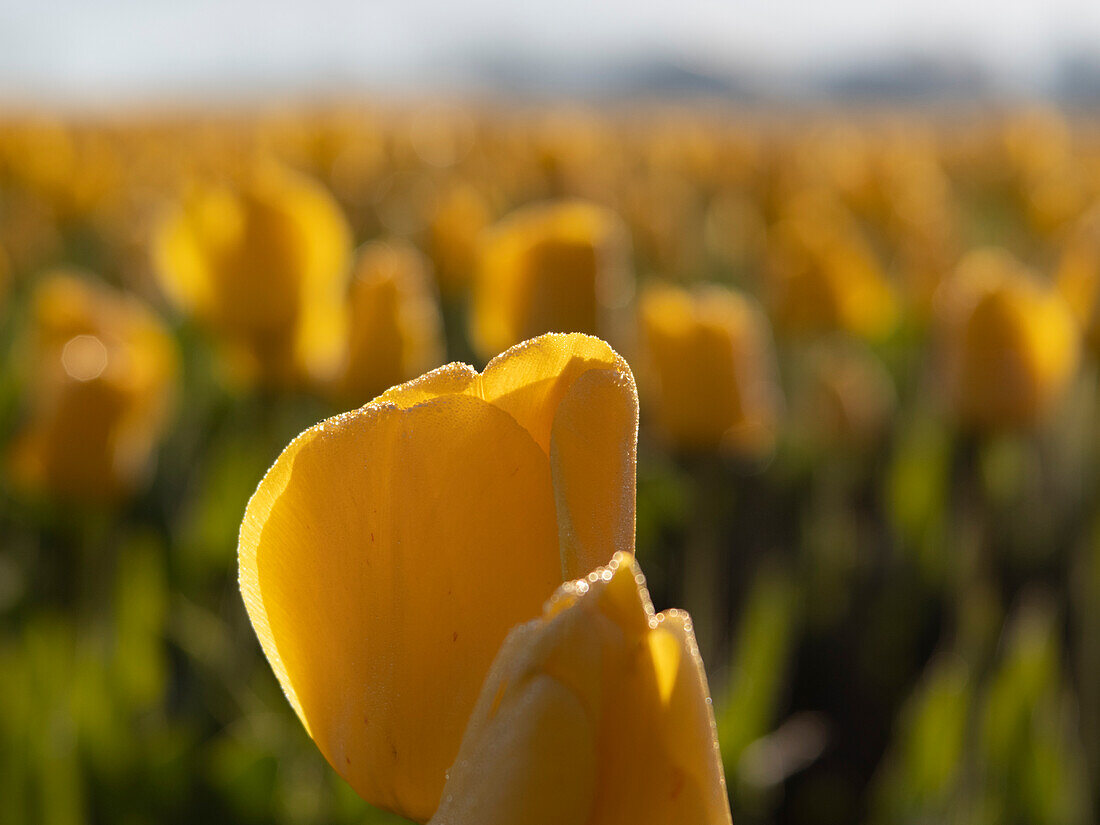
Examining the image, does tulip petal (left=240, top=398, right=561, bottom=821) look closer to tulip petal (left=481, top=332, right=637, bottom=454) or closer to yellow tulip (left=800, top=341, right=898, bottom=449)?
tulip petal (left=481, top=332, right=637, bottom=454)

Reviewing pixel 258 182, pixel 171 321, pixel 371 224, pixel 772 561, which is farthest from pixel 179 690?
pixel 371 224

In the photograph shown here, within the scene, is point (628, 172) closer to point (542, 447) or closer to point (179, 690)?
point (179, 690)

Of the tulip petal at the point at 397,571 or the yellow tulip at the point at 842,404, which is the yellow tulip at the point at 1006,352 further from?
the tulip petal at the point at 397,571

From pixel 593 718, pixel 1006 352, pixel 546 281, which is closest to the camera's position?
pixel 593 718

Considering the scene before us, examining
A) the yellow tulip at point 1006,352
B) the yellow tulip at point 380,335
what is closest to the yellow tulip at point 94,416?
the yellow tulip at point 380,335

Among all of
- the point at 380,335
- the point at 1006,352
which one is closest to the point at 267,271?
the point at 380,335

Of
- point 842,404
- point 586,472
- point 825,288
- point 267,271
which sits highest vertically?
point 586,472

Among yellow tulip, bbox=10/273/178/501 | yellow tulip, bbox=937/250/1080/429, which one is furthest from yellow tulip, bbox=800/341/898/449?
yellow tulip, bbox=10/273/178/501

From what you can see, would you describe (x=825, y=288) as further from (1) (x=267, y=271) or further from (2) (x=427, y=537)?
(2) (x=427, y=537)
